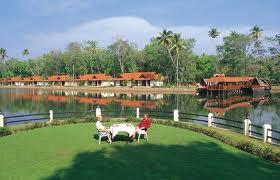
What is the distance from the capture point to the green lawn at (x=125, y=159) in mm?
11156

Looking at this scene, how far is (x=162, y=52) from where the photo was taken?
354 ft

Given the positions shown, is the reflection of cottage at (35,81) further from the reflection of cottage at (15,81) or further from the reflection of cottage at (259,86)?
the reflection of cottage at (259,86)

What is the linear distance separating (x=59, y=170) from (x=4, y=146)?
5493 millimetres

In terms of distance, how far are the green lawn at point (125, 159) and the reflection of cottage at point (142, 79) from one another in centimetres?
8854

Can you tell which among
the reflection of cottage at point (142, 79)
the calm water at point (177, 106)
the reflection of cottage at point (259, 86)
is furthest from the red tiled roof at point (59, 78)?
the reflection of cottage at point (259, 86)

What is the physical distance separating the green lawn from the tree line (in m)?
78.9

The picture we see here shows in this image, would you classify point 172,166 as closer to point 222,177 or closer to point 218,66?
point 222,177

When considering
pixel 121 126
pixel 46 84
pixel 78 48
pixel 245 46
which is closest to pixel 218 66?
pixel 245 46

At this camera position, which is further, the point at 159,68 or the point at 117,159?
the point at 159,68

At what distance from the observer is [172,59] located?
339 ft

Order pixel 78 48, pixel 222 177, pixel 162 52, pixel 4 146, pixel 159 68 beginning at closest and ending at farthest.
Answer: pixel 222 177, pixel 4 146, pixel 162 52, pixel 159 68, pixel 78 48

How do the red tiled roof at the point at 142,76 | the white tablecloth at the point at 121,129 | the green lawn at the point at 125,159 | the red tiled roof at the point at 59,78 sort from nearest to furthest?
the green lawn at the point at 125,159 → the white tablecloth at the point at 121,129 → the red tiled roof at the point at 142,76 → the red tiled roof at the point at 59,78

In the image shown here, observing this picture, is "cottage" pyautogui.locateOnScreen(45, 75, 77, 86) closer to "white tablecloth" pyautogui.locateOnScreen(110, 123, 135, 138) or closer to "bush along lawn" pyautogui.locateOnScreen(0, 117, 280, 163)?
"bush along lawn" pyautogui.locateOnScreen(0, 117, 280, 163)

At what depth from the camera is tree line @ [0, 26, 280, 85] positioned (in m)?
107
